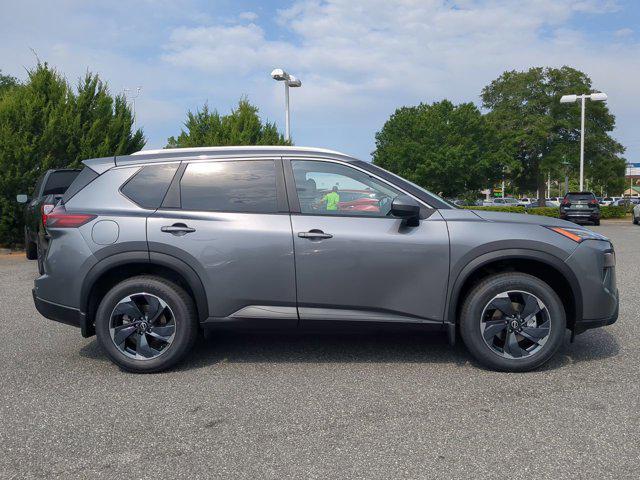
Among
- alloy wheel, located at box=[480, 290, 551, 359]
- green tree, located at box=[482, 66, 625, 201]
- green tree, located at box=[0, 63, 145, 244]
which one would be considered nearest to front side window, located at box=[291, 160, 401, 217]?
alloy wheel, located at box=[480, 290, 551, 359]

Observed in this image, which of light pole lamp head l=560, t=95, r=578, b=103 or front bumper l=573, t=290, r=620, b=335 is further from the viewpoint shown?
light pole lamp head l=560, t=95, r=578, b=103

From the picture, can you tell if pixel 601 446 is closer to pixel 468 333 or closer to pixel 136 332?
pixel 468 333

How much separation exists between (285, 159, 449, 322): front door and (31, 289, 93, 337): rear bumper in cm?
168

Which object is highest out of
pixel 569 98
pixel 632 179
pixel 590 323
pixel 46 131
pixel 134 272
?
pixel 569 98

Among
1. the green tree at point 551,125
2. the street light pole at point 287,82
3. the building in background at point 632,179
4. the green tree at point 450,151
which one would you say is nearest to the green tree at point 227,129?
the street light pole at point 287,82

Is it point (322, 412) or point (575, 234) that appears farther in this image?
point (575, 234)

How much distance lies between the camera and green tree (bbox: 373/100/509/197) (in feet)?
145

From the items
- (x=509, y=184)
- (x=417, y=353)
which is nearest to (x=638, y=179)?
(x=509, y=184)

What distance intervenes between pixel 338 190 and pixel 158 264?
4.90ft

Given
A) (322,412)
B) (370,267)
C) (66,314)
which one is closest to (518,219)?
(370,267)

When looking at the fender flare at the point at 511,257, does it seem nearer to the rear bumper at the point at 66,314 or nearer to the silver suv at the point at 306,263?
the silver suv at the point at 306,263

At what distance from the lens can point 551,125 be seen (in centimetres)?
4794

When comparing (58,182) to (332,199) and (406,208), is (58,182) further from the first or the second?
(406,208)

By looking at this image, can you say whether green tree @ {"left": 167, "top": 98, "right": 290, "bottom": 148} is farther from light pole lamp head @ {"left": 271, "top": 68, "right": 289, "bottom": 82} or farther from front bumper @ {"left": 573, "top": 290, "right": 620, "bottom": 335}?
front bumper @ {"left": 573, "top": 290, "right": 620, "bottom": 335}
